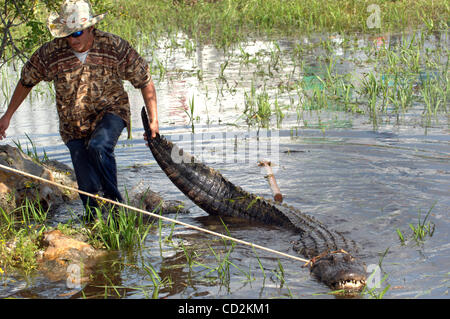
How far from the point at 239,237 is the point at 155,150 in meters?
1.07

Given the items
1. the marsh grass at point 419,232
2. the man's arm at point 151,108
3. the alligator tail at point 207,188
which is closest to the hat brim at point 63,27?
the man's arm at point 151,108

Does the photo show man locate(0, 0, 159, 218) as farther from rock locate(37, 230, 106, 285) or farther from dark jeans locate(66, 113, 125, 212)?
rock locate(37, 230, 106, 285)

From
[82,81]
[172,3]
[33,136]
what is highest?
[172,3]

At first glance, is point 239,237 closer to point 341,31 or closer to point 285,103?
point 285,103

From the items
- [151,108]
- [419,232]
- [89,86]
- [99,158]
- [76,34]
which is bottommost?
[419,232]

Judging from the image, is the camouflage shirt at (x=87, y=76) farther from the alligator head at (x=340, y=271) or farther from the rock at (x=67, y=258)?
the alligator head at (x=340, y=271)

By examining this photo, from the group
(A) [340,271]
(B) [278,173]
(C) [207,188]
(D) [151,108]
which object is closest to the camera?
(A) [340,271]

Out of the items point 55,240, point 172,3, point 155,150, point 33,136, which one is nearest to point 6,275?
point 55,240

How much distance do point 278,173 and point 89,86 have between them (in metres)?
2.68

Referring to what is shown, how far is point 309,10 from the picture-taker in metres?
16.1

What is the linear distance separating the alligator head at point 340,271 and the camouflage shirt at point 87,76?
84.0 inches

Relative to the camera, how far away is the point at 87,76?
17.6 feet

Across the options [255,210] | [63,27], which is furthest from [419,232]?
[63,27]

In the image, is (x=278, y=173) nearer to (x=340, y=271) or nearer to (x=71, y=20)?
(x=340, y=271)
